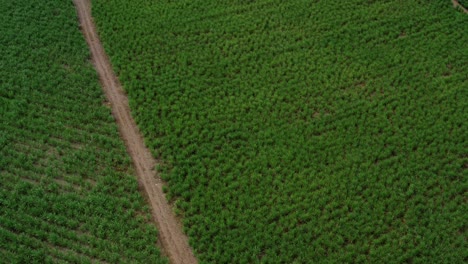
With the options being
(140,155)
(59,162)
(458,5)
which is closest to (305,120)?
(140,155)

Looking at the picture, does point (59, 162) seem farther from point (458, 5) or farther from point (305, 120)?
point (458, 5)

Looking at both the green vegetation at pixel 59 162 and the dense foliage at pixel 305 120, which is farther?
the dense foliage at pixel 305 120

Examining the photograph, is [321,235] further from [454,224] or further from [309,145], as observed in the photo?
[454,224]

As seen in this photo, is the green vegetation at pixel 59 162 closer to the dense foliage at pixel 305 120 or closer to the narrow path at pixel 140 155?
the narrow path at pixel 140 155

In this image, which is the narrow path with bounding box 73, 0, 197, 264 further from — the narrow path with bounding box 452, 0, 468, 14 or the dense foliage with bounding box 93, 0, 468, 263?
the narrow path with bounding box 452, 0, 468, 14

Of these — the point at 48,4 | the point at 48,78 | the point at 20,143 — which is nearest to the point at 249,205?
the point at 20,143

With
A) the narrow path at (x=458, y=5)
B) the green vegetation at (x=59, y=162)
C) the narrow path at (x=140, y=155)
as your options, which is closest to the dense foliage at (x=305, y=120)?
the narrow path at (x=140, y=155)
